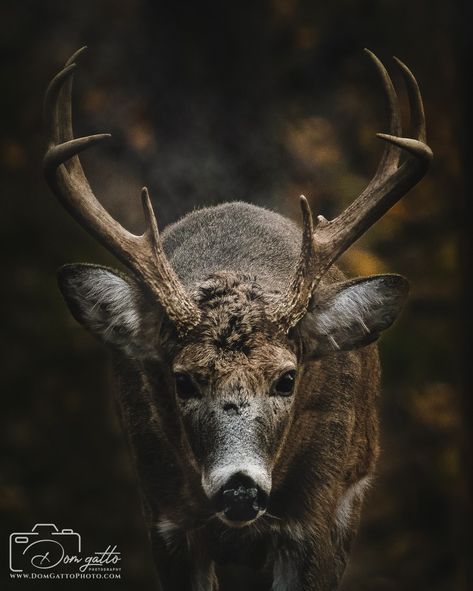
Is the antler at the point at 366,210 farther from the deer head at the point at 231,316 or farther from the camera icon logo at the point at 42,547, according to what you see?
the camera icon logo at the point at 42,547

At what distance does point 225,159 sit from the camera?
7531 millimetres

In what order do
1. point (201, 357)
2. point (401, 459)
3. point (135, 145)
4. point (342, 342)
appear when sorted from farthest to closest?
point (401, 459)
point (135, 145)
point (342, 342)
point (201, 357)

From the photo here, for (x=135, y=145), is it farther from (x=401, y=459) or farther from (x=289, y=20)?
(x=401, y=459)

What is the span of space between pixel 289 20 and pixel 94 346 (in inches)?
113

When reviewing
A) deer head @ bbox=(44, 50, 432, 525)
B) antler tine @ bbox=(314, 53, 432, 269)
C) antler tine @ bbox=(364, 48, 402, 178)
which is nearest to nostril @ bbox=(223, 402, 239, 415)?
deer head @ bbox=(44, 50, 432, 525)

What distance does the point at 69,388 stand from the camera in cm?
877

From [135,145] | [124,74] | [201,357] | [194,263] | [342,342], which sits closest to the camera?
[201,357]

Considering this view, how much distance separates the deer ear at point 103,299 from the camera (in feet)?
13.2

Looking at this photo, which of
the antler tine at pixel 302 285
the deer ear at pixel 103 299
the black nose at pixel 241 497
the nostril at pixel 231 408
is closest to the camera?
the black nose at pixel 241 497

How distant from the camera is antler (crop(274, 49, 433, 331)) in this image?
3883 millimetres

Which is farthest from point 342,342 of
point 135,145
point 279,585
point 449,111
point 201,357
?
point 449,111

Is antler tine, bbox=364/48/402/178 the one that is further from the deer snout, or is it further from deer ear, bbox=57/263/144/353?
the deer snout

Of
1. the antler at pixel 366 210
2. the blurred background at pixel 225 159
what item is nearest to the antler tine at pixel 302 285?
the antler at pixel 366 210

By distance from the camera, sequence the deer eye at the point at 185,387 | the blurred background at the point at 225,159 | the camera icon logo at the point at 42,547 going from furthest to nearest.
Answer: the blurred background at the point at 225,159 → the camera icon logo at the point at 42,547 → the deer eye at the point at 185,387
